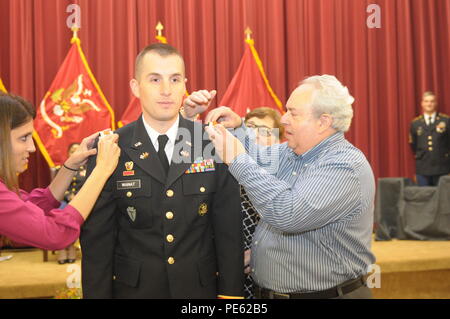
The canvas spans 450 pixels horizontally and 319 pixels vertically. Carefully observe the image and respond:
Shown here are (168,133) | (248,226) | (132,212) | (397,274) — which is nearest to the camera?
(132,212)

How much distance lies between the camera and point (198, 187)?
6.58 feet

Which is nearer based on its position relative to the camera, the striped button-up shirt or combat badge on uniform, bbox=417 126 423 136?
the striped button-up shirt

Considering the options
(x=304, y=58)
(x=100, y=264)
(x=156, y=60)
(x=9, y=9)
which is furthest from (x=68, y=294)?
(x=304, y=58)

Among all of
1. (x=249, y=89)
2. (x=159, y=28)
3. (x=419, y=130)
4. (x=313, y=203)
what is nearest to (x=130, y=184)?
(x=313, y=203)

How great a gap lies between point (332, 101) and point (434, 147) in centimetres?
587

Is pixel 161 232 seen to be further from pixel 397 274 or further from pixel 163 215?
pixel 397 274

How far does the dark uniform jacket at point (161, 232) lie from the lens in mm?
1932

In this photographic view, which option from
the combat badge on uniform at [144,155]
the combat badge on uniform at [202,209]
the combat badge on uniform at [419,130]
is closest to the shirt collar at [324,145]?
the combat badge on uniform at [202,209]

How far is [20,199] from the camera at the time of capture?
1.91 meters

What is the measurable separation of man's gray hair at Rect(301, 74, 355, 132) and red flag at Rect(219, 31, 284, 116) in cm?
443

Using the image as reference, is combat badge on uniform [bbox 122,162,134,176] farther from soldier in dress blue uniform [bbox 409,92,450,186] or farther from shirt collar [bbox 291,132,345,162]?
soldier in dress blue uniform [bbox 409,92,450,186]

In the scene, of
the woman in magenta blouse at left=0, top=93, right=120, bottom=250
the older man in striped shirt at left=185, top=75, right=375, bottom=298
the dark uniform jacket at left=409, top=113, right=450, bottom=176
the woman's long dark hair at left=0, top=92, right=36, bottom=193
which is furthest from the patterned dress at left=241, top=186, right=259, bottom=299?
the dark uniform jacket at left=409, top=113, right=450, bottom=176

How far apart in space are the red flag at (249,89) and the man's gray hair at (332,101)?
443 cm

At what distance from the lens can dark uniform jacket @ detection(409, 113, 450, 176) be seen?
7301mm
